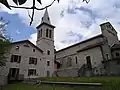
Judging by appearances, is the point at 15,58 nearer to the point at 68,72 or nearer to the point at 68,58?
the point at 68,72

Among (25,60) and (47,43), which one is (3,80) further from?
(47,43)

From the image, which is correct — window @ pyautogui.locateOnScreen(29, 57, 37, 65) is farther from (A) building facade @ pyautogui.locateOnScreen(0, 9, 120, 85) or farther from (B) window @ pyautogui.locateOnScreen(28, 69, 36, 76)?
(B) window @ pyautogui.locateOnScreen(28, 69, 36, 76)

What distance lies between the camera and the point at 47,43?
4012 cm

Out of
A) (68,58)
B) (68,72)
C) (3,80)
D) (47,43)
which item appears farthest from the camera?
(68,58)

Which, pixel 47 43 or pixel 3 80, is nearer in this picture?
pixel 3 80

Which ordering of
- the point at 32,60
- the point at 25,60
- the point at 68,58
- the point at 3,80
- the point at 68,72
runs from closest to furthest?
the point at 3,80
the point at 25,60
the point at 32,60
the point at 68,72
the point at 68,58

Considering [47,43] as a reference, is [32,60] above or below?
below

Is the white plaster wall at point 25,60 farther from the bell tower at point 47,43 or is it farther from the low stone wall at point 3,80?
the low stone wall at point 3,80

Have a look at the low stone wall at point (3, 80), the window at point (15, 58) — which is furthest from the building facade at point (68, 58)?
the low stone wall at point (3, 80)

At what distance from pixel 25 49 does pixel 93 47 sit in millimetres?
16063

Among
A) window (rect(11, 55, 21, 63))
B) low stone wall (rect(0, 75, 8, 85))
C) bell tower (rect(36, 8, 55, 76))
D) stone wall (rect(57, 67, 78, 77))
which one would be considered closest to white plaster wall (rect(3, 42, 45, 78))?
window (rect(11, 55, 21, 63))

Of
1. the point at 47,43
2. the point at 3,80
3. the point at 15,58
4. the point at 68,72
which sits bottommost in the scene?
the point at 3,80

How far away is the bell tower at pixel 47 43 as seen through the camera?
37.3 m

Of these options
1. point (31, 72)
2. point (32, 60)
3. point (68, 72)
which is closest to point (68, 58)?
point (68, 72)
